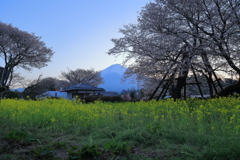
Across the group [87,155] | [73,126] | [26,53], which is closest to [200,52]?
[73,126]

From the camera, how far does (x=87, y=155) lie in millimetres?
3021

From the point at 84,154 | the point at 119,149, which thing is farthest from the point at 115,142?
the point at 84,154

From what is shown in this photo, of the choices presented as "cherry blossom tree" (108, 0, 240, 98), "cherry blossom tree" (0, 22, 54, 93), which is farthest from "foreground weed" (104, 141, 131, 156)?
"cherry blossom tree" (0, 22, 54, 93)

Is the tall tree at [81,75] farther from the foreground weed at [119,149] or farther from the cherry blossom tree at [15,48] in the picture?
the foreground weed at [119,149]

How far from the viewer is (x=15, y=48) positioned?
21.0 meters

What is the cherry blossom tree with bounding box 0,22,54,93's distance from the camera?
20.6 metres

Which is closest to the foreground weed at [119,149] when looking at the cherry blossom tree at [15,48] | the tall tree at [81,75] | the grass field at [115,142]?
the grass field at [115,142]

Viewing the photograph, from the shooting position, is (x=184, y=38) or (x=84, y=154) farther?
(x=184, y=38)

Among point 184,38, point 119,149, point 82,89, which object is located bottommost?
point 119,149

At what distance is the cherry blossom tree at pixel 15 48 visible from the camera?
20641 millimetres

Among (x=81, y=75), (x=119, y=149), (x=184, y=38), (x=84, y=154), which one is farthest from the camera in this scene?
(x=81, y=75)

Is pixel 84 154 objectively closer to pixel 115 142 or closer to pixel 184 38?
pixel 115 142

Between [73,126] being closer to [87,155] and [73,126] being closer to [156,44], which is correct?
[87,155]

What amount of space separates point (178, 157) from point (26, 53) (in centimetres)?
2296
